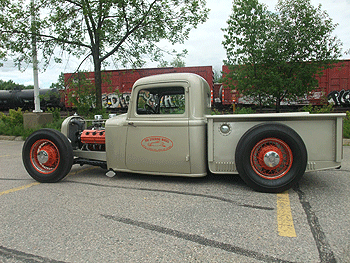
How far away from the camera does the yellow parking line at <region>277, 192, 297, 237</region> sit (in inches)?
96.4

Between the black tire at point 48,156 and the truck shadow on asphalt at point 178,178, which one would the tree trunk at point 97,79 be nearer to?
the truck shadow on asphalt at point 178,178

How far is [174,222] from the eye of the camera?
272cm

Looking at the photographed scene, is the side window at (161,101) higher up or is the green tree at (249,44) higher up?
the green tree at (249,44)

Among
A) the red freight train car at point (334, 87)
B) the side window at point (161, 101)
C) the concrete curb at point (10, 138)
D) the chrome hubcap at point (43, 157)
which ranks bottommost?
the concrete curb at point (10, 138)

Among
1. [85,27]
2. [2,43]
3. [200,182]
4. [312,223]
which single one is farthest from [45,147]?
[2,43]

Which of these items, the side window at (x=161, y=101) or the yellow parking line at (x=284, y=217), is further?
the side window at (x=161, y=101)

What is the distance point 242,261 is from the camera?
2018 millimetres

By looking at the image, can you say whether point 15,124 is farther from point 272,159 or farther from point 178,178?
point 272,159

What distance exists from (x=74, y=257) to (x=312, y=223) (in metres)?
2.20

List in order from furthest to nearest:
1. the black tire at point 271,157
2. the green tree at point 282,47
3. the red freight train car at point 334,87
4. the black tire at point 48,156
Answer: the red freight train car at point 334,87
the green tree at point 282,47
the black tire at point 48,156
the black tire at point 271,157

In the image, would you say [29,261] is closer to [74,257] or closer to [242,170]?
[74,257]

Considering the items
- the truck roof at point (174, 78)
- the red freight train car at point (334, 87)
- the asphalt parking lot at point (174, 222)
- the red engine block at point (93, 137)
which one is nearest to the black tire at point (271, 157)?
the asphalt parking lot at point (174, 222)

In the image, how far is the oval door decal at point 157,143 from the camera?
3.92 meters

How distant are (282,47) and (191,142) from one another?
8652mm
